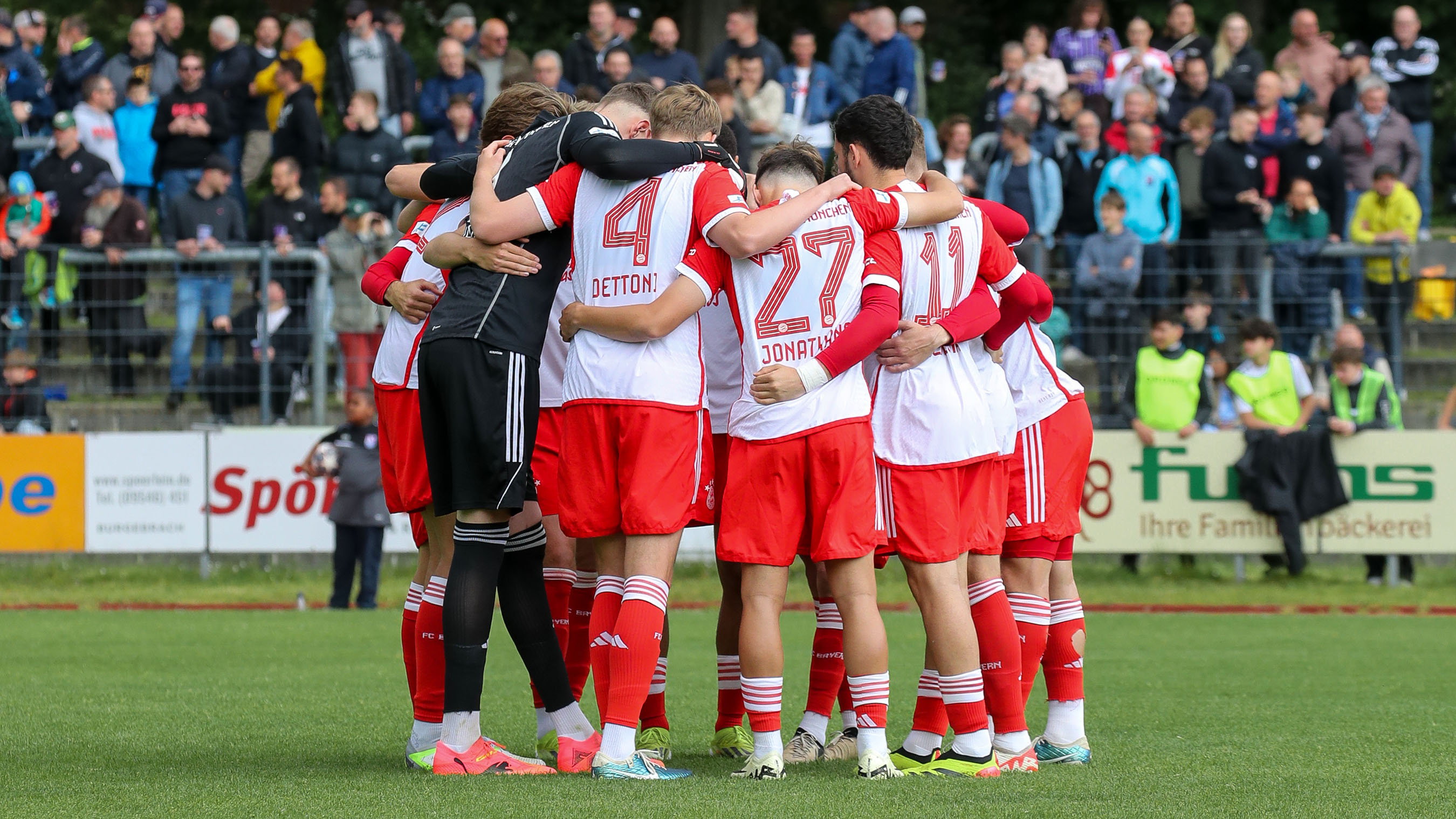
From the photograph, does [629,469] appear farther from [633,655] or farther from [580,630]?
[580,630]

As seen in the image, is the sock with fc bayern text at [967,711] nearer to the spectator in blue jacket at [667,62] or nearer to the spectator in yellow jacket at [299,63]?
the spectator in blue jacket at [667,62]

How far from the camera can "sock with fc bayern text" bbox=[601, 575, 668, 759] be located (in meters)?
5.63

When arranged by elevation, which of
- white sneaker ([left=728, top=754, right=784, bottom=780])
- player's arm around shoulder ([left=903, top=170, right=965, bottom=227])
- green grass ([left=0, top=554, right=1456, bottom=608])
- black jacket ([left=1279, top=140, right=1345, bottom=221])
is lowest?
green grass ([left=0, top=554, right=1456, bottom=608])

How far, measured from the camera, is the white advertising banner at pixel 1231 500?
14.1 metres

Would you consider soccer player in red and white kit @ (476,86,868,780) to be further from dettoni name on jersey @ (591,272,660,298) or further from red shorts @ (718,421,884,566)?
red shorts @ (718,421,884,566)

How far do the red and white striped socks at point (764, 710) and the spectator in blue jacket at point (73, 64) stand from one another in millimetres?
15672

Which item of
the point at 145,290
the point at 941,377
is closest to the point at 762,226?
the point at 941,377

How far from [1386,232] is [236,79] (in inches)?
472

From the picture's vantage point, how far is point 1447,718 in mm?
7352

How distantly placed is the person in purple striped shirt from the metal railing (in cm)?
898

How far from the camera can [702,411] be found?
5.84m

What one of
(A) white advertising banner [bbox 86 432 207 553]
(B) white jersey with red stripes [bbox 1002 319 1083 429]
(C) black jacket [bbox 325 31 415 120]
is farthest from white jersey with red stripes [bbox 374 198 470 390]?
(C) black jacket [bbox 325 31 415 120]

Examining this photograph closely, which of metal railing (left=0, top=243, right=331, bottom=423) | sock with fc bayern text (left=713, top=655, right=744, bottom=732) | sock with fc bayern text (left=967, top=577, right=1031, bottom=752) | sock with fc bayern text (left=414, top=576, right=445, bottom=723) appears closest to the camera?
sock with fc bayern text (left=967, top=577, right=1031, bottom=752)

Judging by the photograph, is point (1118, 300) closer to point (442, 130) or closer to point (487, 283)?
point (442, 130)
